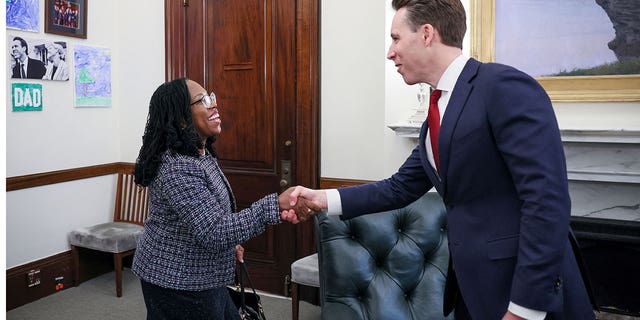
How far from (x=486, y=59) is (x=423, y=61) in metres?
1.60

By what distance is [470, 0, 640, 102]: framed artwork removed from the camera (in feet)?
8.79

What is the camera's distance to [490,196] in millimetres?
1324

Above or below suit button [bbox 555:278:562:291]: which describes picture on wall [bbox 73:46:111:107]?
above

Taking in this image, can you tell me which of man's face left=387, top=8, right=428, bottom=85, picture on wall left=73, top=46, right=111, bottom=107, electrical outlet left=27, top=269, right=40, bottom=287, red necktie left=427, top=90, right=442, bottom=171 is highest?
picture on wall left=73, top=46, right=111, bottom=107

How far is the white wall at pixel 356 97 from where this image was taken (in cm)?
343

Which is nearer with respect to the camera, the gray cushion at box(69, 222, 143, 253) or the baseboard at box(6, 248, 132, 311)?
the baseboard at box(6, 248, 132, 311)

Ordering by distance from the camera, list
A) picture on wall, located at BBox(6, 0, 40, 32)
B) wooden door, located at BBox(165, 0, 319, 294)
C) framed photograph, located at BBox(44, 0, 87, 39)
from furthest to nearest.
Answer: framed photograph, located at BBox(44, 0, 87, 39), wooden door, located at BBox(165, 0, 319, 294), picture on wall, located at BBox(6, 0, 40, 32)

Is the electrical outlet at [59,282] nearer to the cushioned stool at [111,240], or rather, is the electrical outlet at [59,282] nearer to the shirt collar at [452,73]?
the cushioned stool at [111,240]

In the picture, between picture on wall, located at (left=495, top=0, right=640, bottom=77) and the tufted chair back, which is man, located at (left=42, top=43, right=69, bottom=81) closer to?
the tufted chair back

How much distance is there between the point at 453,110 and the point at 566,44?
1769 millimetres

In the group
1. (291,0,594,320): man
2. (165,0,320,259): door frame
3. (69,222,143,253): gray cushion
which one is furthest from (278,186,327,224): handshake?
(69,222,143,253): gray cushion

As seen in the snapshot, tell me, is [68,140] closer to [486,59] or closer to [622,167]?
[486,59]

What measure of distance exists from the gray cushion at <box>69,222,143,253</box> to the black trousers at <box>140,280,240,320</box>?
80.1 inches

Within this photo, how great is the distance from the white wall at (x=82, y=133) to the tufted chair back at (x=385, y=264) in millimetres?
2637
